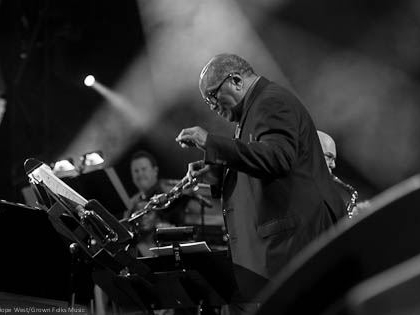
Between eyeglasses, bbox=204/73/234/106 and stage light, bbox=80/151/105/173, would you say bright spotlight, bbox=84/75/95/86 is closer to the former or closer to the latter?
stage light, bbox=80/151/105/173

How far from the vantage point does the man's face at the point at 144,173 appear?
23.9 ft

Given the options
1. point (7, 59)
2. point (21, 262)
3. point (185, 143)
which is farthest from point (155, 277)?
point (7, 59)

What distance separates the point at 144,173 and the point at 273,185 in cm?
432

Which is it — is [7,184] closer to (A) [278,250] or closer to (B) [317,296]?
(A) [278,250]

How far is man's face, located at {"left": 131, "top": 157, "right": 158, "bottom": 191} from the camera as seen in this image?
287 inches

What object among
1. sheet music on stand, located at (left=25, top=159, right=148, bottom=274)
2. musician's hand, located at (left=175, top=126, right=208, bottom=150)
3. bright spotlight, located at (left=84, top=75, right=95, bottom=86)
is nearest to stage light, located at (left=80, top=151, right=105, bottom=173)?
bright spotlight, located at (left=84, top=75, right=95, bottom=86)

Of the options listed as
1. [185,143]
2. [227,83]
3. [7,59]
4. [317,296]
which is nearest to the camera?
[317,296]

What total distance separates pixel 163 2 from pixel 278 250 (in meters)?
6.08

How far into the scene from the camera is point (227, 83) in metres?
3.47

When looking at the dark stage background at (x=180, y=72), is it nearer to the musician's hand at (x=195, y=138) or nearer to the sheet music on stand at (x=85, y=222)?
the sheet music on stand at (x=85, y=222)

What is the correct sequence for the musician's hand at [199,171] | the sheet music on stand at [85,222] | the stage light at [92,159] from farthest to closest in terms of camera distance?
1. the stage light at [92,159]
2. the sheet music on stand at [85,222]
3. the musician's hand at [199,171]

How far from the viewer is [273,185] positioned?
3160mm

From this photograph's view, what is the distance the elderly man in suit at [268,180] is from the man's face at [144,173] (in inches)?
154

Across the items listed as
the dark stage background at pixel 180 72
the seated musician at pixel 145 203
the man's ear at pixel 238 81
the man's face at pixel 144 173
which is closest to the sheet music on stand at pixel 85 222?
the man's ear at pixel 238 81
